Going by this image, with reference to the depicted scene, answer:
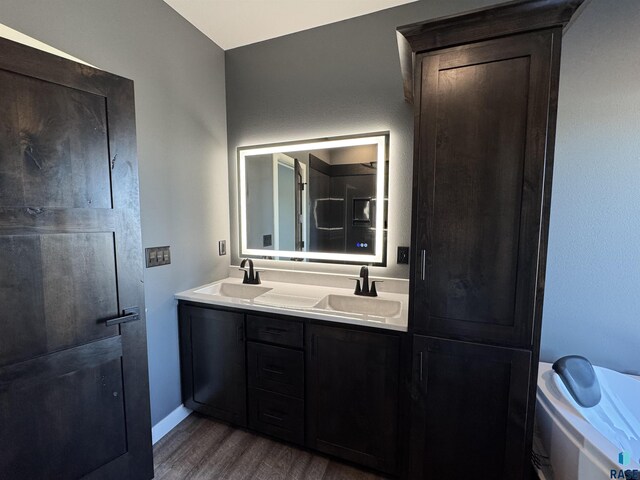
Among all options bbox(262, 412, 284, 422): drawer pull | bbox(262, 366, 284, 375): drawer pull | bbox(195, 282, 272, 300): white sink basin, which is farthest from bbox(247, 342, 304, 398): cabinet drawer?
bbox(195, 282, 272, 300): white sink basin

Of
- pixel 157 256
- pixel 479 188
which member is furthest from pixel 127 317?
pixel 479 188

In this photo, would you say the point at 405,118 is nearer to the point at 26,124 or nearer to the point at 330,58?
the point at 330,58

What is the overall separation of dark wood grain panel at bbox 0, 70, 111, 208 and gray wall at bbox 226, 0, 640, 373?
4.78 feet

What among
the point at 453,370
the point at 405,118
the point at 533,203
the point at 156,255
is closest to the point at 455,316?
→ the point at 453,370

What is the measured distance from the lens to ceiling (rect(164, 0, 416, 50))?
6.05 feet

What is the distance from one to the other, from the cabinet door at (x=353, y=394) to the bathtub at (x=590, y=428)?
70 cm

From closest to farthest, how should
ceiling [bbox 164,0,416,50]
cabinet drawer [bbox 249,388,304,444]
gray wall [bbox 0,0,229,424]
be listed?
1. gray wall [bbox 0,0,229,424]
2. cabinet drawer [bbox 249,388,304,444]
3. ceiling [bbox 164,0,416,50]

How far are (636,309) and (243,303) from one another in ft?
7.19

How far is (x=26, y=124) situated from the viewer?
1.13 meters

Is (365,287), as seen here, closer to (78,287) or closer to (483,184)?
(483,184)

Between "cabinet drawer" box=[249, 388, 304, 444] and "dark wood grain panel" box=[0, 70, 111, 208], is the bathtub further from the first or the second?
"dark wood grain panel" box=[0, 70, 111, 208]

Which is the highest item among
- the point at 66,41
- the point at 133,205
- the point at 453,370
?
the point at 66,41

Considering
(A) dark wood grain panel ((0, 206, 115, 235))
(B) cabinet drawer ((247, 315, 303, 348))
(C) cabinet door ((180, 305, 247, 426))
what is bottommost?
(C) cabinet door ((180, 305, 247, 426))

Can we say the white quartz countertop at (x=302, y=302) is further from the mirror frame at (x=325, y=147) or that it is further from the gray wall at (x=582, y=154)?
the gray wall at (x=582, y=154)
